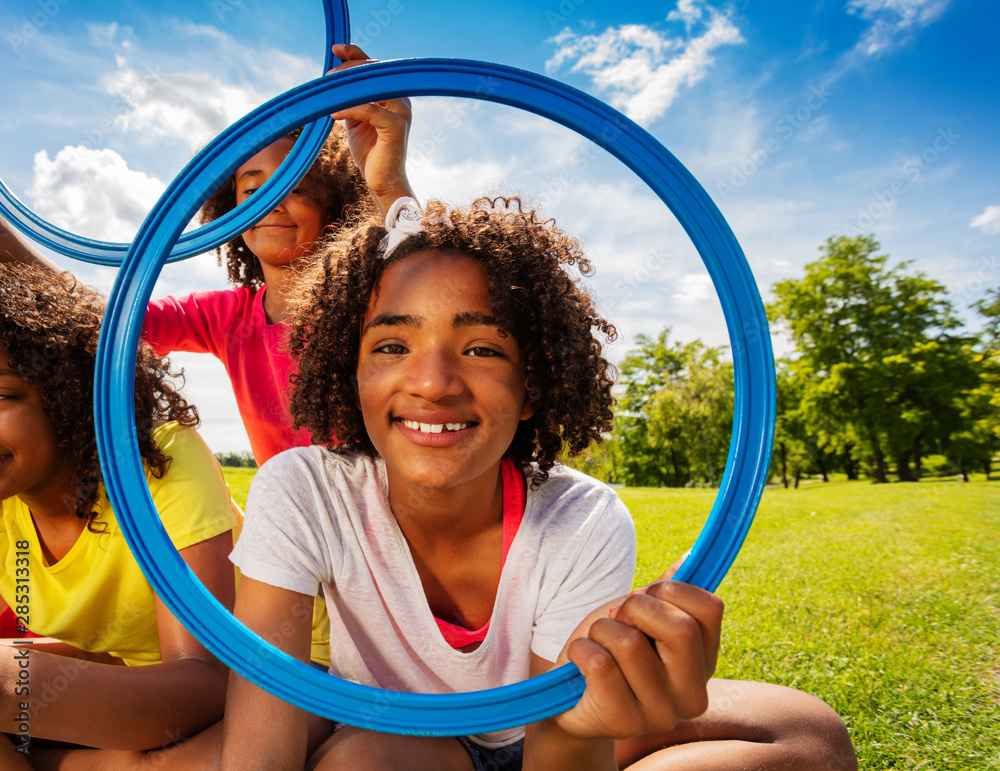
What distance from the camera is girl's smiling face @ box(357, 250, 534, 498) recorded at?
5.38ft

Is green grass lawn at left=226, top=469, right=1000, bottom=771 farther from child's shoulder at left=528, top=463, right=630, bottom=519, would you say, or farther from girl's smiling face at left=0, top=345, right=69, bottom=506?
girl's smiling face at left=0, top=345, right=69, bottom=506

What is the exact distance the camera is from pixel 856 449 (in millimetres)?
25641

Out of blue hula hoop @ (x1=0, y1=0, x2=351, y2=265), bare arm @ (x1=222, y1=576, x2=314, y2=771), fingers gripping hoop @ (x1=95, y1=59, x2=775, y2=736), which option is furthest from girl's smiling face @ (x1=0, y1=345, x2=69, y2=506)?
bare arm @ (x1=222, y1=576, x2=314, y2=771)

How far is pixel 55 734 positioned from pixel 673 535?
22.2 ft

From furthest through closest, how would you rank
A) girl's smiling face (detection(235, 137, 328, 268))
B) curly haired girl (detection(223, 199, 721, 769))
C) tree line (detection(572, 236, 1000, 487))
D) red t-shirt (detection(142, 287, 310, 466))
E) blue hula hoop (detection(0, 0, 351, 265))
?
tree line (detection(572, 236, 1000, 487))
girl's smiling face (detection(235, 137, 328, 268))
red t-shirt (detection(142, 287, 310, 466))
blue hula hoop (detection(0, 0, 351, 265))
curly haired girl (detection(223, 199, 721, 769))

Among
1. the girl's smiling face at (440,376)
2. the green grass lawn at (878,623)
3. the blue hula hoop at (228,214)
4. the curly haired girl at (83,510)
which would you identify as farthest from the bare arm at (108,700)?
the green grass lawn at (878,623)

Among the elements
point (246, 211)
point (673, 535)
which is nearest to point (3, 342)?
point (246, 211)

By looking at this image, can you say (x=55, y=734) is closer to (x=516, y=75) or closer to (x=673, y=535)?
(x=516, y=75)

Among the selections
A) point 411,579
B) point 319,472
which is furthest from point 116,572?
point 411,579

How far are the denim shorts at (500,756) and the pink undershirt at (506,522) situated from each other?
0.30 meters

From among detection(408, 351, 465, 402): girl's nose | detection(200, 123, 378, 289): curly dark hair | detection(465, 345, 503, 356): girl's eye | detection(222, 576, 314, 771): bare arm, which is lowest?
detection(222, 576, 314, 771): bare arm

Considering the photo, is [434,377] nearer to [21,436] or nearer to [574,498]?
[574,498]

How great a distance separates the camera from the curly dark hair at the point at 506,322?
5.91ft

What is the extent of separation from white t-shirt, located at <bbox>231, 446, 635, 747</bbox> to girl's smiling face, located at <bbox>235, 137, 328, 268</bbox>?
4.35ft
